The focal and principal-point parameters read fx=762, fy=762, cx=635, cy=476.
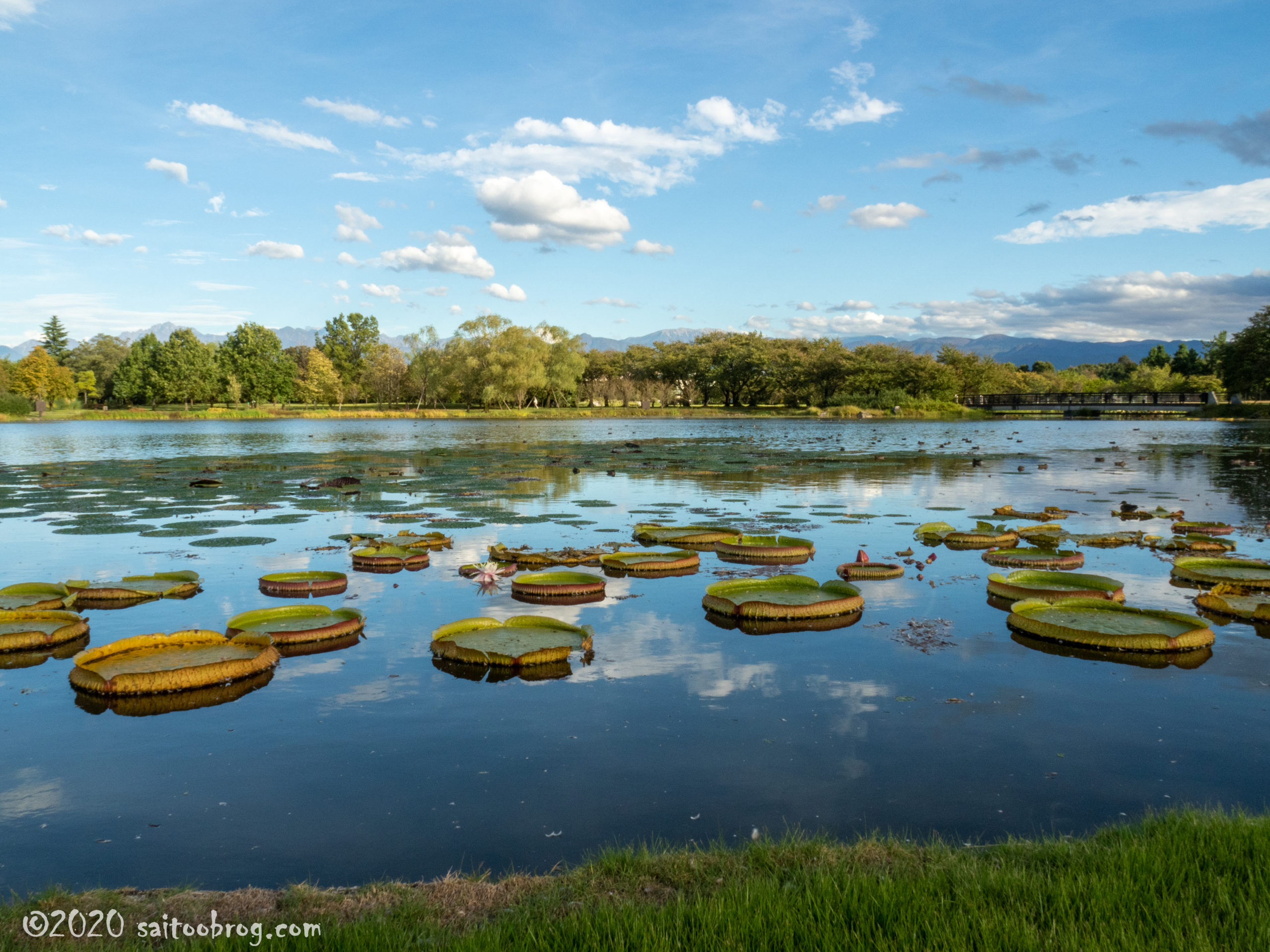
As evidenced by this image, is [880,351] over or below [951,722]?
over

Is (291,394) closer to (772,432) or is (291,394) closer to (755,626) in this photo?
(772,432)

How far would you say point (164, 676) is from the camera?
6090 millimetres

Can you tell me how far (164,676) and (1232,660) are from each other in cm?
903

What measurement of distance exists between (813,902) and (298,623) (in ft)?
20.0

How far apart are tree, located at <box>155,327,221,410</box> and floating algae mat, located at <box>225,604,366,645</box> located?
3977 inches

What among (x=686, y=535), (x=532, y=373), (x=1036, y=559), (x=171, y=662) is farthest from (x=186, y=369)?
(x=1036, y=559)

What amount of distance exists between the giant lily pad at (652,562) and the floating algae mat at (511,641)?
2.83m

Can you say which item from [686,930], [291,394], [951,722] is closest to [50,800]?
[686,930]

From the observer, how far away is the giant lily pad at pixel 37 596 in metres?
8.27

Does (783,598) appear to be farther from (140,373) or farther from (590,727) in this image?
Result: (140,373)

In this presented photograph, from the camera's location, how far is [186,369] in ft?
307

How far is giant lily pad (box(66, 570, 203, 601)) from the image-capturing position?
859 cm

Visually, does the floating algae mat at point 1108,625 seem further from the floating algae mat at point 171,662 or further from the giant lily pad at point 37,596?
the giant lily pad at point 37,596

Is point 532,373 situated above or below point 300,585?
above
